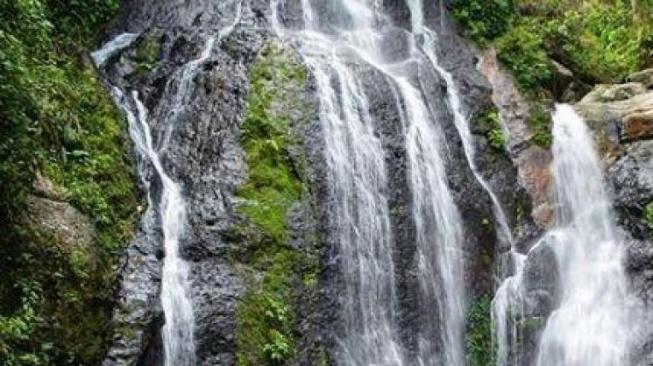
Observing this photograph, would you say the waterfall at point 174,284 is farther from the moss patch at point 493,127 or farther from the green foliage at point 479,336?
the moss patch at point 493,127

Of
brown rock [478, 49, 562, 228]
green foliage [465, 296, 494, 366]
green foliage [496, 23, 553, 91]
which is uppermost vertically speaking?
green foliage [496, 23, 553, 91]

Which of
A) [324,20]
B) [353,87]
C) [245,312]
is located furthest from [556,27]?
[245,312]

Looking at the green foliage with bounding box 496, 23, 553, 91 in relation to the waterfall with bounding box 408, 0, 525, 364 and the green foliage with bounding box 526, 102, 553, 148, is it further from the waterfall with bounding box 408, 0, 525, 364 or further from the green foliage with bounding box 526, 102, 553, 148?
the waterfall with bounding box 408, 0, 525, 364

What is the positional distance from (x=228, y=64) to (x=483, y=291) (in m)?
4.87

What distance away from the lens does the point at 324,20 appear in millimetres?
14031

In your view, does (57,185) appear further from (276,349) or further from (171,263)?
(276,349)

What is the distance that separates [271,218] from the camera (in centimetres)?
989

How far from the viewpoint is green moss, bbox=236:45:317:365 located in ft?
30.1

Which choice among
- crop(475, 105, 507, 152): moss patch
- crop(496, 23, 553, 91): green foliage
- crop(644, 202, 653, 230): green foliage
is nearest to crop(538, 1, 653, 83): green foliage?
crop(496, 23, 553, 91): green foliage

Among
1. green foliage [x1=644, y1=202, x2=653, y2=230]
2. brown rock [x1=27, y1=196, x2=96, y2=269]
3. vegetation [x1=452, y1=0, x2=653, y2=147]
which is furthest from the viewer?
vegetation [x1=452, y1=0, x2=653, y2=147]

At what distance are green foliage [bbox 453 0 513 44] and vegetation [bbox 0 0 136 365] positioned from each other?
7609 millimetres

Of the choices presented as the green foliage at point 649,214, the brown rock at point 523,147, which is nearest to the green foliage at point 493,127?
the brown rock at point 523,147

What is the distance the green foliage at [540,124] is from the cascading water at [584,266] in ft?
0.46

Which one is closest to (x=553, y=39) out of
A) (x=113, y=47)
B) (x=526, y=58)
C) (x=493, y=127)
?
(x=526, y=58)
